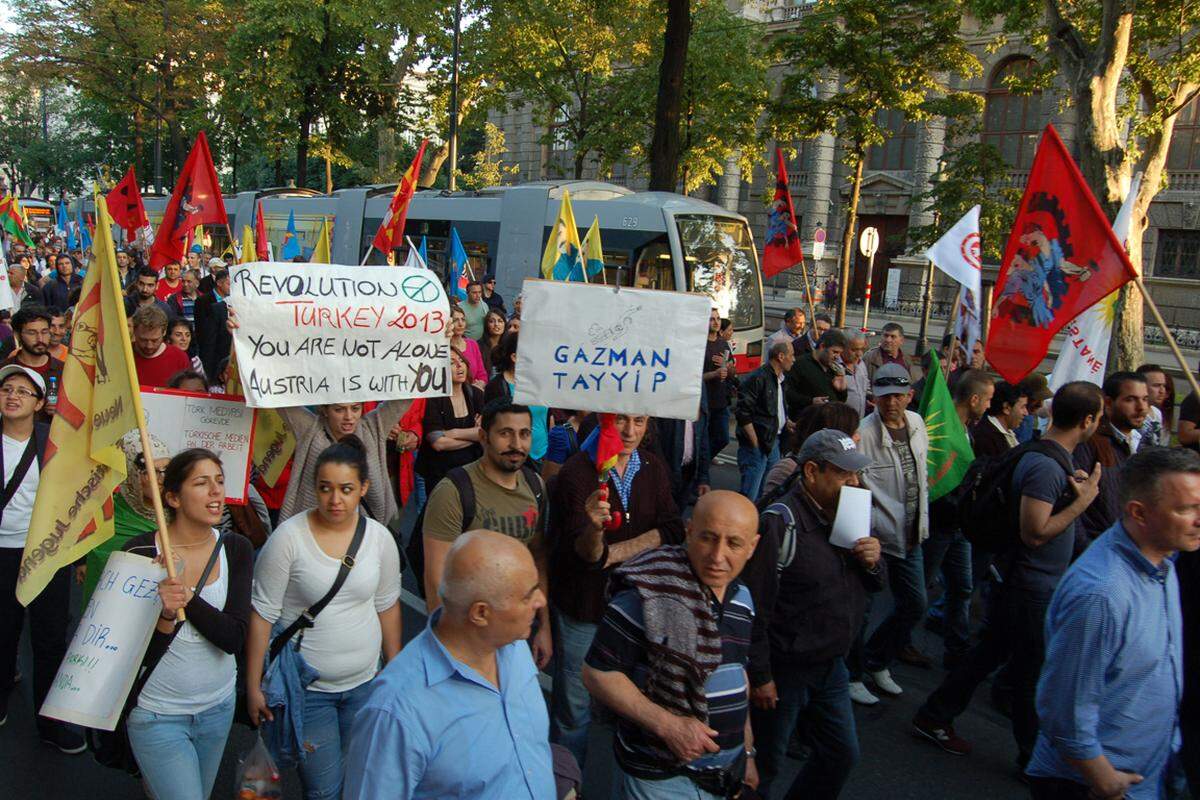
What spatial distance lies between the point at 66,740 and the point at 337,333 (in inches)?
84.1

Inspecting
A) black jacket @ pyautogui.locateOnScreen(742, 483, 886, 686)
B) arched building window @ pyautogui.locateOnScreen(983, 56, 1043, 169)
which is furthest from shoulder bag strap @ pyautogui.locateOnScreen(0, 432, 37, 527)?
arched building window @ pyautogui.locateOnScreen(983, 56, 1043, 169)

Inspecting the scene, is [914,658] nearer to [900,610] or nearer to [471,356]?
[900,610]

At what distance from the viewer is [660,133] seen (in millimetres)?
15914

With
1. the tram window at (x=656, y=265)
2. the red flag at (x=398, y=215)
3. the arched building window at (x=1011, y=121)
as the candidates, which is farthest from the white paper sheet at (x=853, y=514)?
the arched building window at (x=1011, y=121)

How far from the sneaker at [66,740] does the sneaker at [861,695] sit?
12.0 ft

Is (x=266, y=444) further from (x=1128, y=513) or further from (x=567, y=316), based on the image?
(x=1128, y=513)

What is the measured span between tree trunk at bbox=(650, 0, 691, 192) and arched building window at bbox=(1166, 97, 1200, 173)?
18.7m

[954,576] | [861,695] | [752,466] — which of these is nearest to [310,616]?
[861,695]

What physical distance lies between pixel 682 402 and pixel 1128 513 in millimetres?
1721

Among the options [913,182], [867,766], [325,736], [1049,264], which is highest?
[913,182]

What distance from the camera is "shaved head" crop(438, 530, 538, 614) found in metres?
2.26

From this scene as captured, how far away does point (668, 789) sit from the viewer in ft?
9.20

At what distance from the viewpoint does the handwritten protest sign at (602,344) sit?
13.1 ft

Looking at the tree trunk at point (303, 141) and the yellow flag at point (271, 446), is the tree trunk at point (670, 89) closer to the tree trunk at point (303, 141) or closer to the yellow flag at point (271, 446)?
the yellow flag at point (271, 446)
